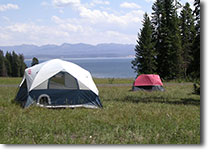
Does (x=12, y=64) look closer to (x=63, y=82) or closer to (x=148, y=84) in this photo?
(x=148, y=84)

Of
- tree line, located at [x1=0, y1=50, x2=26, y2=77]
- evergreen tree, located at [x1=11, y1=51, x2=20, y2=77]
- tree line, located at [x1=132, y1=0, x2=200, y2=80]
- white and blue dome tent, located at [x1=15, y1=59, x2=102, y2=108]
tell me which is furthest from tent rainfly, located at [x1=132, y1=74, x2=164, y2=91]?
evergreen tree, located at [x1=11, y1=51, x2=20, y2=77]

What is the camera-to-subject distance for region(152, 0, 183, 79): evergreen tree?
44.1 meters

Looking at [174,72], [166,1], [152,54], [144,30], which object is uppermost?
[166,1]

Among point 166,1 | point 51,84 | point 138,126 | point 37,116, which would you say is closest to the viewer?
point 138,126

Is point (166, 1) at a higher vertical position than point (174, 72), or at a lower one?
higher

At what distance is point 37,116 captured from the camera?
926 cm

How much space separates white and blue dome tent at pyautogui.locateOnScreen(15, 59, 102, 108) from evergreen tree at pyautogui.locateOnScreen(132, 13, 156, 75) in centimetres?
3537

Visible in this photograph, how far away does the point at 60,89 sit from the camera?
11.3 m

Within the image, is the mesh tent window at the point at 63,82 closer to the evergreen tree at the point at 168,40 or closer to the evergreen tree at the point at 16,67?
the evergreen tree at the point at 168,40

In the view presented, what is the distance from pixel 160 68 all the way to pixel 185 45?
18.3 feet

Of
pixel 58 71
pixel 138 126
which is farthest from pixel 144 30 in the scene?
pixel 138 126

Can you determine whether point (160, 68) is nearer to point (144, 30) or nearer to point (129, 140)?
point (144, 30)

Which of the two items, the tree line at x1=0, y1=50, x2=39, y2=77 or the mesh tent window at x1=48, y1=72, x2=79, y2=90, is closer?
the mesh tent window at x1=48, y1=72, x2=79, y2=90

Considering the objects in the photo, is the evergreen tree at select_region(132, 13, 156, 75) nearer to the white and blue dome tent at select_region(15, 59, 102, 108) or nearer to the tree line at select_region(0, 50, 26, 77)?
the white and blue dome tent at select_region(15, 59, 102, 108)
